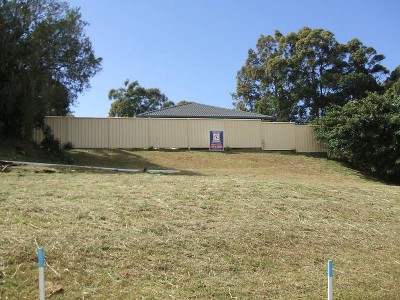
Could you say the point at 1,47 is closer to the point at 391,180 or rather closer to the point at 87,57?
the point at 87,57

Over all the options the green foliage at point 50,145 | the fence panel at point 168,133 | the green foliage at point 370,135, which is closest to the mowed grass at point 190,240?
the green foliage at point 50,145

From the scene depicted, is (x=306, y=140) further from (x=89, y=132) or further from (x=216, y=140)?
(x=89, y=132)

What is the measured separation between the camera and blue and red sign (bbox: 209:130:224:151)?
26.2 m

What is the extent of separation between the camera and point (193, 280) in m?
5.81

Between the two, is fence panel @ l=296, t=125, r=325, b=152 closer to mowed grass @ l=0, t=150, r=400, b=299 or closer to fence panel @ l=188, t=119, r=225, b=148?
fence panel @ l=188, t=119, r=225, b=148

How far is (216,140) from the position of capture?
2633 centimetres

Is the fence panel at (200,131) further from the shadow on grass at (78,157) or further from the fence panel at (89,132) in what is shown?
the fence panel at (89,132)

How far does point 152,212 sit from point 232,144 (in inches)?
749

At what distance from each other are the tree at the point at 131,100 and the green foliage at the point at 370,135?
123ft

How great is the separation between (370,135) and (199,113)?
14925 mm

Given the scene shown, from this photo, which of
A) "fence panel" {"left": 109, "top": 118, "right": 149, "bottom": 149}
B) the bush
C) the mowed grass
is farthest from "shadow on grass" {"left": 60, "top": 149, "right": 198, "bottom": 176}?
the mowed grass

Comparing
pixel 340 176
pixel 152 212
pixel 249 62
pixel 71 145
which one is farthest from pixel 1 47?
pixel 249 62

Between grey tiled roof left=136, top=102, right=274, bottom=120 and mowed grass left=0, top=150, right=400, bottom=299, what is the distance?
2165 cm

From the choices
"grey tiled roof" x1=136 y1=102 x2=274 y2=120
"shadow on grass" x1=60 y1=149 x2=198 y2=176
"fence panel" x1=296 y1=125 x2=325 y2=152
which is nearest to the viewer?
"shadow on grass" x1=60 y1=149 x2=198 y2=176
